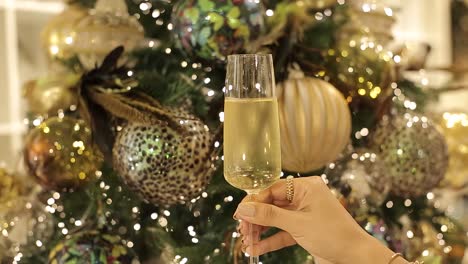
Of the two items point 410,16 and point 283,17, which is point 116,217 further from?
point 410,16

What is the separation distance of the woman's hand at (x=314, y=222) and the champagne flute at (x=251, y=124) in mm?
42

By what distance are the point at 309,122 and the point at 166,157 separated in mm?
246

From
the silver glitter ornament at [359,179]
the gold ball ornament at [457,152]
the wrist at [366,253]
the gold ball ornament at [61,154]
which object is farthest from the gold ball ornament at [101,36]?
the gold ball ornament at [457,152]

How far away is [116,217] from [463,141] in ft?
2.77

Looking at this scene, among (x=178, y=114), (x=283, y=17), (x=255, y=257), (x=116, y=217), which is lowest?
(x=116, y=217)

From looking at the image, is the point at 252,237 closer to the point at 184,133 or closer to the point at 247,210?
the point at 247,210

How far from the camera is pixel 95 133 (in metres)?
1.28

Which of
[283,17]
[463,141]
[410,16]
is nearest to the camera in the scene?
[283,17]

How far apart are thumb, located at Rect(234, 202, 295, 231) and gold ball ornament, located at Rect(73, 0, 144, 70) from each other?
0.55 meters

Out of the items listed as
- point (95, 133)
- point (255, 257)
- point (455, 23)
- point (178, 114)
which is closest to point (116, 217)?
point (95, 133)

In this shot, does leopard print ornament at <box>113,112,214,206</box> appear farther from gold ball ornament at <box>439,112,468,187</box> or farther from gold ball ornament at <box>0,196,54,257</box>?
gold ball ornament at <box>439,112,468,187</box>

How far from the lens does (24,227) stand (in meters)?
1.31

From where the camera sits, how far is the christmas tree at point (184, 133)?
3.92ft

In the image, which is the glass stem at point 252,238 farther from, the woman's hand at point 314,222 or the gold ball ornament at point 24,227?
the gold ball ornament at point 24,227
